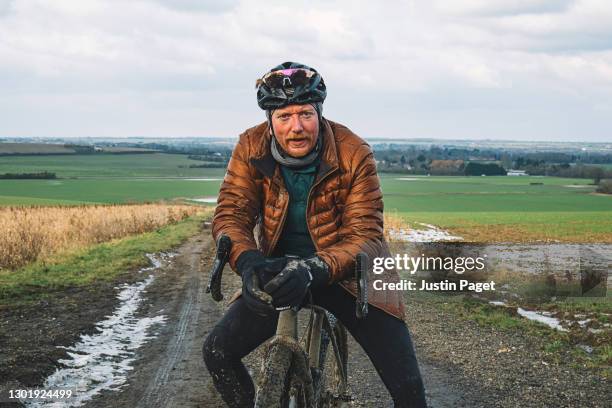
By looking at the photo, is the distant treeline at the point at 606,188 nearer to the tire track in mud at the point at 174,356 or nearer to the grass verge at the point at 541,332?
the grass verge at the point at 541,332

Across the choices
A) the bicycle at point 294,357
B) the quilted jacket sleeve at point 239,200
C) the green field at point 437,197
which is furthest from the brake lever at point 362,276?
the green field at point 437,197

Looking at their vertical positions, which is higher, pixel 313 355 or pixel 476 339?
pixel 313 355

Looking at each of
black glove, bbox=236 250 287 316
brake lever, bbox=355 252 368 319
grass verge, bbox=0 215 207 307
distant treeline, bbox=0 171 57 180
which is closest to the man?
brake lever, bbox=355 252 368 319

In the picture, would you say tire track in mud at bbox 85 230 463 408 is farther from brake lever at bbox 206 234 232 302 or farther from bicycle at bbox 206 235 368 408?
brake lever at bbox 206 234 232 302

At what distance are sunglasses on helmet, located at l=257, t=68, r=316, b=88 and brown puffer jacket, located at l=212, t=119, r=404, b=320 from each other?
36cm

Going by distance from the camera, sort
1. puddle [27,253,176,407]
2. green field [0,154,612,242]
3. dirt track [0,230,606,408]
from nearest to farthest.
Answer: dirt track [0,230,606,408]
puddle [27,253,176,407]
green field [0,154,612,242]

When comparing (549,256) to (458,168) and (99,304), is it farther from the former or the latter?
(458,168)

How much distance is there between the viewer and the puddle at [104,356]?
703cm

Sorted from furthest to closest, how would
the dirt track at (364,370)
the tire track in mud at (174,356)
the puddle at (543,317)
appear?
the puddle at (543,317), the dirt track at (364,370), the tire track in mud at (174,356)

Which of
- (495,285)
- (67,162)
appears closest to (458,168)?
(67,162)

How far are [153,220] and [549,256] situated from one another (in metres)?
18.9

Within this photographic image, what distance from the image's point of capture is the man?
3.74 metres

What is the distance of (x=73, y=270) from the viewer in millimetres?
15289

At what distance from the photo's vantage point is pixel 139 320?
10609 millimetres
